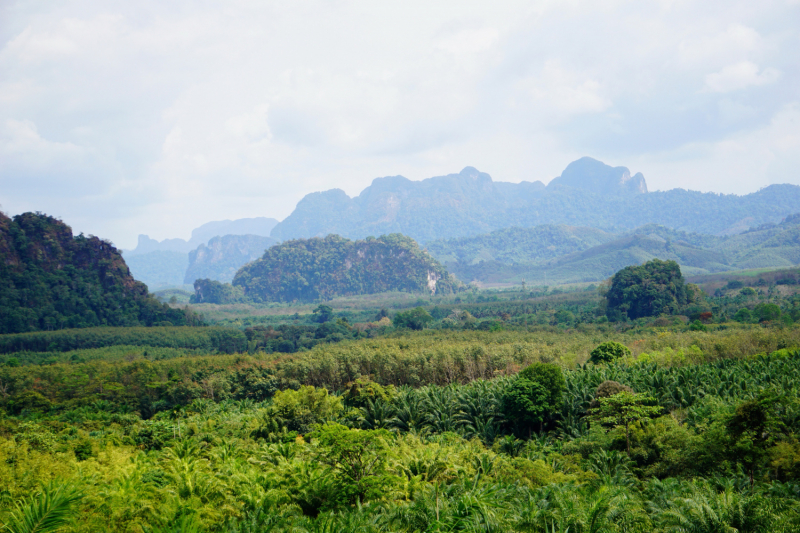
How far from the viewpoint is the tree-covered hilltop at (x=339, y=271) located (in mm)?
168250

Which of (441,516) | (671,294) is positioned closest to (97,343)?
(441,516)

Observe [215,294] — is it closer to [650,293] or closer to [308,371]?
[308,371]

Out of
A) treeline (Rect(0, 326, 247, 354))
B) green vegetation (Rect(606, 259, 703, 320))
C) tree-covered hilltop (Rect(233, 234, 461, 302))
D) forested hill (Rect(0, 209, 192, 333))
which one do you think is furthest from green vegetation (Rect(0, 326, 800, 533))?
tree-covered hilltop (Rect(233, 234, 461, 302))

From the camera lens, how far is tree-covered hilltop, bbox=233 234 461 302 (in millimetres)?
168250

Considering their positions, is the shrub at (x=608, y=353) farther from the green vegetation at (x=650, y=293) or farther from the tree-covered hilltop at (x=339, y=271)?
the tree-covered hilltop at (x=339, y=271)

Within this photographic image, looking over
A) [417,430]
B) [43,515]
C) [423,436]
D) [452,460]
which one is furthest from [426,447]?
[43,515]

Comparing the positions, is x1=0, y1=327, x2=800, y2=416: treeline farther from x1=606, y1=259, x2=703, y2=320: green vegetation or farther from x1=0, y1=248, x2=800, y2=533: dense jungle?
x1=606, y1=259, x2=703, y2=320: green vegetation

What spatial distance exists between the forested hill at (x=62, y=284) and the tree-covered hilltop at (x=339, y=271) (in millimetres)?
82370

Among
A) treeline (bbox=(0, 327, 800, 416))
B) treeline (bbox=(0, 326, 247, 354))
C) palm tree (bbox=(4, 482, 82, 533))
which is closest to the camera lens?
palm tree (bbox=(4, 482, 82, 533))

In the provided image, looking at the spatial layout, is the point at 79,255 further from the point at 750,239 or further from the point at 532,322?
the point at 750,239

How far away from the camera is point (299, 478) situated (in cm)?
1612

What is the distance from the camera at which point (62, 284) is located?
259ft

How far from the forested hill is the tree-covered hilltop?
82.4 meters

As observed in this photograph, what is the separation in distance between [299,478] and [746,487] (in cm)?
1471
